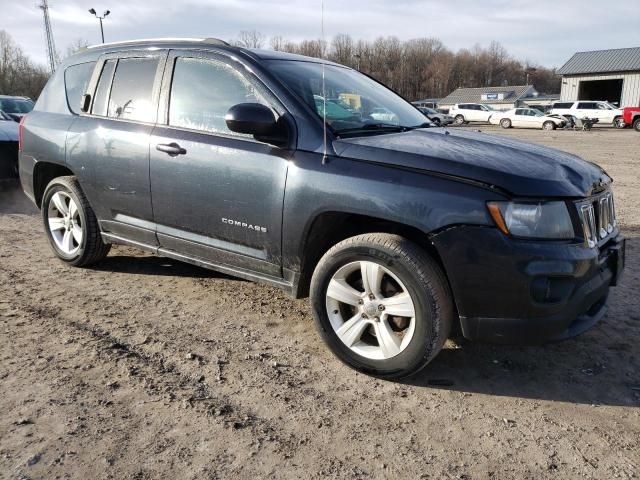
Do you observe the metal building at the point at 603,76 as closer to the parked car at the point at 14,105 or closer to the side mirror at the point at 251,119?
the parked car at the point at 14,105

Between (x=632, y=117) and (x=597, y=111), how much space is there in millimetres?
3464

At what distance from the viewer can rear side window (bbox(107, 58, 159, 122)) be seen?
3.77 meters

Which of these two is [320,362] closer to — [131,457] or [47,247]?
[131,457]

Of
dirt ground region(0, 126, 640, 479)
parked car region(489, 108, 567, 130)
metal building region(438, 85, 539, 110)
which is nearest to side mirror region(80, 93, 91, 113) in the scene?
dirt ground region(0, 126, 640, 479)

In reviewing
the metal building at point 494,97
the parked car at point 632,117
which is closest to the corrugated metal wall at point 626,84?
the parked car at point 632,117

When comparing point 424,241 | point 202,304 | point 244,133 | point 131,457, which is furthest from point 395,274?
point 202,304

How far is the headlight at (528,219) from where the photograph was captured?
2.45 meters

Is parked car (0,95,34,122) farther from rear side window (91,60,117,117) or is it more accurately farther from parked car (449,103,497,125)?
parked car (449,103,497,125)

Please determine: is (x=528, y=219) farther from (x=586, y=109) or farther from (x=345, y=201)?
(x=586, y=109)

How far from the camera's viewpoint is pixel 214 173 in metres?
3.27

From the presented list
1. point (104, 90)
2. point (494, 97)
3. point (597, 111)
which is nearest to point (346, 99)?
point (104, 90)

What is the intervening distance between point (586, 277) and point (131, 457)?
2267 millimetres

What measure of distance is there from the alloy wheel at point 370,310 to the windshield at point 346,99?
34.4 inches

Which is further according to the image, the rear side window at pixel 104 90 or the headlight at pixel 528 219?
the rear side window at pixel 104 90
